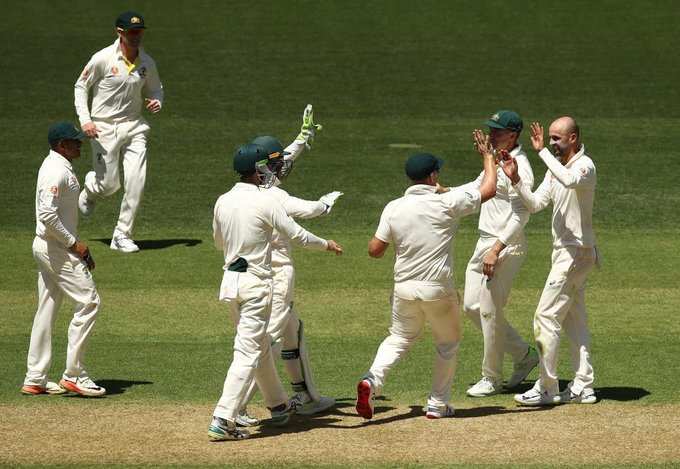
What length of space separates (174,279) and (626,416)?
6.39m

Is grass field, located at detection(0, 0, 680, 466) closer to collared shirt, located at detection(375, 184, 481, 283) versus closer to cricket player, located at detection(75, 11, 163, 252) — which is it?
cricket player, located at detection(75, 11, 163, 252)

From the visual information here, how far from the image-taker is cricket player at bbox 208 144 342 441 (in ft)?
30.8

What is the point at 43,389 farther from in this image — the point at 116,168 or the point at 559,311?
the point at 116,168

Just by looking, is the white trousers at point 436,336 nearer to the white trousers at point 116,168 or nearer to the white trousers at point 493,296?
the white trousers at point 493,296

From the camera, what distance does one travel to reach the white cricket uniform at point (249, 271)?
30.8 ft

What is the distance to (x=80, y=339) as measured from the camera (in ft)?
34.3

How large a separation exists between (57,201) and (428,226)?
3.11 metres

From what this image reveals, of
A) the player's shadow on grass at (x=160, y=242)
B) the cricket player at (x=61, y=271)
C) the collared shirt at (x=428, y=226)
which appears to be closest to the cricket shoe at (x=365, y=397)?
the collared shirt at (x=428, y=226)

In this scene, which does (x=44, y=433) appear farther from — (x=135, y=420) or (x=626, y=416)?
(x=626, y=416)

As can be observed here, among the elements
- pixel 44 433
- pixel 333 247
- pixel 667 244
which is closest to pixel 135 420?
pixel 44 433

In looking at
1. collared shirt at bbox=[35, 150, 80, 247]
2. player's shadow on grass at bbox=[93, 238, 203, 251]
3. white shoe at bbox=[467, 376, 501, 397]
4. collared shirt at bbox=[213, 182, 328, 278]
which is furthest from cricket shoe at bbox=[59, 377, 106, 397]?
player's shadow on grass at bbox=[93, 238, 203, 251]

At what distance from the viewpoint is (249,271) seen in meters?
9.46

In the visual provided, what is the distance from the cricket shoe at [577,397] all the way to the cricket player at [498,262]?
0.61 m

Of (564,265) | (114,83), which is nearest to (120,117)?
(114,83)
